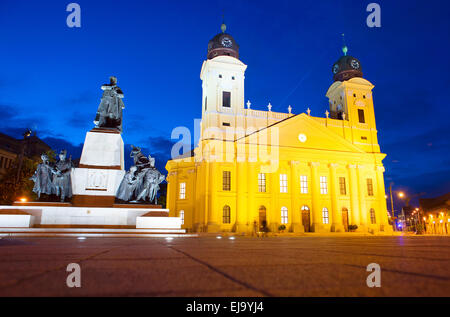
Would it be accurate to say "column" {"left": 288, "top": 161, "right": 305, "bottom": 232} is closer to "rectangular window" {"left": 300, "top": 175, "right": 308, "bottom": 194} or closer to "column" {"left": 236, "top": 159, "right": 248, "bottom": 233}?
"rectangular window" {"left": 300, "top": 175, "right": 308, "bottom": 194}

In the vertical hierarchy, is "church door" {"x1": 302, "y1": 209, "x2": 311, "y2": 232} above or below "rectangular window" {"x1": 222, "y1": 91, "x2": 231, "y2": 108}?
below

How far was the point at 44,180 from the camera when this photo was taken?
39.7 feet

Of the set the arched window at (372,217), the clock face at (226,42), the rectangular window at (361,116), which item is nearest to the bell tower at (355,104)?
the rectangular window at (361,116)

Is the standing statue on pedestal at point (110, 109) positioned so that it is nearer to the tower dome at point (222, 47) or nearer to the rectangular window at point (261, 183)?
the rectangular window at point (261, 183)

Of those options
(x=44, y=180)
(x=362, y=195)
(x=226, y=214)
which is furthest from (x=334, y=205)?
(x=44, y=180)

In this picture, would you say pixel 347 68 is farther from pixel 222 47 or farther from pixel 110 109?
pixel 110 109

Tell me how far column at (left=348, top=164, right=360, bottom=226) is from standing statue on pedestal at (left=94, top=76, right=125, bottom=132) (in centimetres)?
2980

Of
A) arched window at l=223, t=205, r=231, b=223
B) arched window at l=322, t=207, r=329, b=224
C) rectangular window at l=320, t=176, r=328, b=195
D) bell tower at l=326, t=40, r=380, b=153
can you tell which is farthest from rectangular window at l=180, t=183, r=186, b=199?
bell tower at l=326, t=40, r=380, b=153

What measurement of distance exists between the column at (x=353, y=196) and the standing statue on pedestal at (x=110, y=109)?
29.8 metres

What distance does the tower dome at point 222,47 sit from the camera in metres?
39.1

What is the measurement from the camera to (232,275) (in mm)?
1874

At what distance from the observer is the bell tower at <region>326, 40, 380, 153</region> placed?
40219 mm

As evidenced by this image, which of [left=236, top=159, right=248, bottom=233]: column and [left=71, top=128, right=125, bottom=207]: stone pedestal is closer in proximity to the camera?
[left=71, top=128, right=125, bottom=207]: stone pedestal

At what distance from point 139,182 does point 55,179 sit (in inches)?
127
